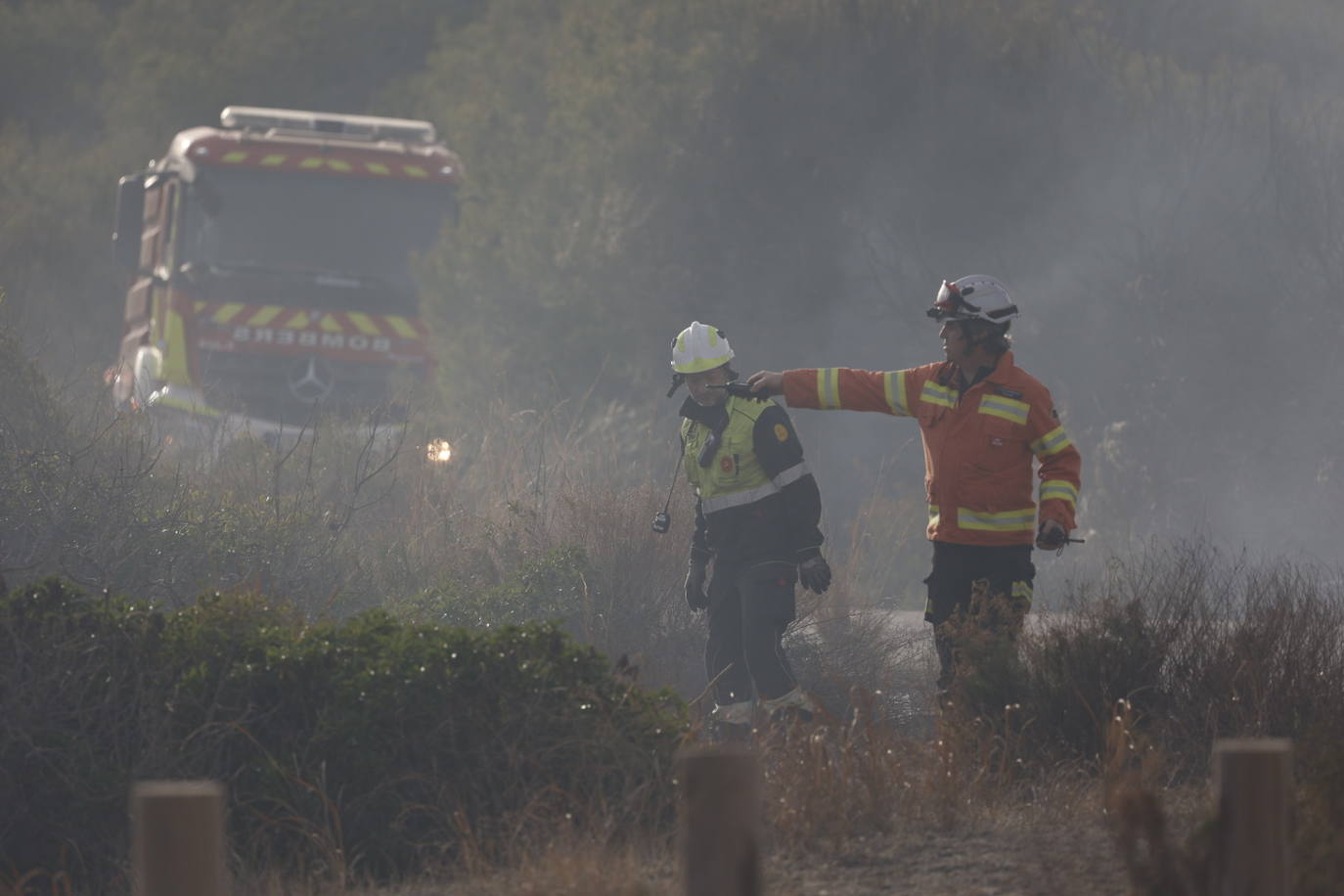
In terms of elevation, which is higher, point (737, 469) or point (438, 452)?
point (438, 452)

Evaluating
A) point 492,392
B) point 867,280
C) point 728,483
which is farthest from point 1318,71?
point 728,483

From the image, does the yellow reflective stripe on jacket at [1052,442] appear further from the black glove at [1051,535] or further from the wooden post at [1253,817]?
the wooden post at [1253,817]

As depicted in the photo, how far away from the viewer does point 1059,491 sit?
271 inches

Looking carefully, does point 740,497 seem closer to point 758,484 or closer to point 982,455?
point 758,484

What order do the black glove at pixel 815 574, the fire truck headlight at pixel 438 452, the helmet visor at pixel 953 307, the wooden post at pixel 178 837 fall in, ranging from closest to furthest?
the wooden post at pixel 178 837 < the helmet visor at pixel 953 307 < the black glove at pixel 815 574 < the fire truck headlight at pixel 438 452

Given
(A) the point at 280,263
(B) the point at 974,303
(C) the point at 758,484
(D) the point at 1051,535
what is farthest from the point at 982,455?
(A) the point at 280,263

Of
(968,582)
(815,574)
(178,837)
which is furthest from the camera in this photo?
(815,574)

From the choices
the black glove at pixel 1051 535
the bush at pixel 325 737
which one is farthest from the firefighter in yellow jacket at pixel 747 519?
the bush at pixel 325 737

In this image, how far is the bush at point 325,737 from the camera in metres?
5.53

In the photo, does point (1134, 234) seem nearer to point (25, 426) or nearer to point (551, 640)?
point (25, 426)

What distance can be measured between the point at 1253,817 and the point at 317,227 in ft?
48.2

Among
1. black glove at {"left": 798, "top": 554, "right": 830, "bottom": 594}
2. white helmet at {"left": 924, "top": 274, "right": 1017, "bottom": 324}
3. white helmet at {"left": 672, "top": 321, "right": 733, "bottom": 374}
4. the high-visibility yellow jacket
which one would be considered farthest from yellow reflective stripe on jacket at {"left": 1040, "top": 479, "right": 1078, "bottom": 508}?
white helmet at {"left": 672, "top": 321, "right": 733, "bottom": 374}

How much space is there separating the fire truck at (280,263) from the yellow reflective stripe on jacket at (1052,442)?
9.97m

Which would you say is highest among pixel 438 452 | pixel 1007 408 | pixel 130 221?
pixel 130 221
